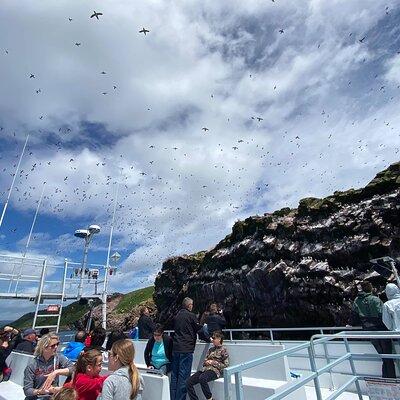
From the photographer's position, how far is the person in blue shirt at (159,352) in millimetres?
6543

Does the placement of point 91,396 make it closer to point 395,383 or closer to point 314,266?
point 395,383

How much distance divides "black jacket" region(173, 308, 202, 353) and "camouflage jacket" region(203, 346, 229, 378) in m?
0.44

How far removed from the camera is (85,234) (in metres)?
17.9

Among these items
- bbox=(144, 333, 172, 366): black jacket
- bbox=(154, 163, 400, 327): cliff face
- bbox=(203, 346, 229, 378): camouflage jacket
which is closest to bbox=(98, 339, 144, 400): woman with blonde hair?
bbox=(203, 346, 229, 378): camouflage jacket

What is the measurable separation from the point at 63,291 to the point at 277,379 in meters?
13.7

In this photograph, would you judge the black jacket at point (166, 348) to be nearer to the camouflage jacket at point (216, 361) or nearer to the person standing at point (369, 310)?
the camouflage jacket at point (216, 361)

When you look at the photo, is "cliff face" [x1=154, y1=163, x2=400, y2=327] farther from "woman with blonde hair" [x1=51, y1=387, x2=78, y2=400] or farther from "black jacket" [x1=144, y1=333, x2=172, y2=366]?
"woman with blonde hair" [x1=51, y1=387, x2=78, y2=400]

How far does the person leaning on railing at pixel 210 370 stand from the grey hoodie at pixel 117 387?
2779 mm

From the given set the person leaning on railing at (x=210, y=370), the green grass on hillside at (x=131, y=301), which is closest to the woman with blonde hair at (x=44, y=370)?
the person leaning on railing at (x=210, y=370)

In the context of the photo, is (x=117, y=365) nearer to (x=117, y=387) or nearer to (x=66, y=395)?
(x=117, y=387)

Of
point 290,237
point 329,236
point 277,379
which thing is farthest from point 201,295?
point 277,379

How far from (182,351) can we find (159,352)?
0.84 m

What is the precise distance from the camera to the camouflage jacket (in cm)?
607

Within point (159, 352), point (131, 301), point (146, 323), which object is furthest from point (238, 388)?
point (131, 301)
